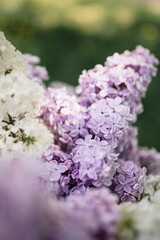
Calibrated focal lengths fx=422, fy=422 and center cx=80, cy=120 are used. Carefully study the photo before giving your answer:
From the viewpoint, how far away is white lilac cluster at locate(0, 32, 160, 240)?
0.90 m

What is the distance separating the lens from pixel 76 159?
4.35ft

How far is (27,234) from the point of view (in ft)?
2.84

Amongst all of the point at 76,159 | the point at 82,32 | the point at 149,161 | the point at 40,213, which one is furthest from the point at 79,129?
the point at 82,32

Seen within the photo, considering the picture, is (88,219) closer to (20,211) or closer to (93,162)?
(20,211)

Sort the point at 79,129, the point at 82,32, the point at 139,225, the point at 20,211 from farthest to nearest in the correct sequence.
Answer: the point at 82,32 → the point at 79,129 → the point at 139,225 → the point at 20,211

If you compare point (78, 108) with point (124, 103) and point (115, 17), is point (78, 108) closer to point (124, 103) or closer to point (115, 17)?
point (124, 103)

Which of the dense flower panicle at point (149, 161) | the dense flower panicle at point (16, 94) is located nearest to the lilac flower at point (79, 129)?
the dense flower panicle at point (16, 94)

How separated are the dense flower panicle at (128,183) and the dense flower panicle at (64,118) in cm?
19

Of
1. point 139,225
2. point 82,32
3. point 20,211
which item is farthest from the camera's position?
point 82,32

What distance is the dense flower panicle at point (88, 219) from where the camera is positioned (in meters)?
0.91

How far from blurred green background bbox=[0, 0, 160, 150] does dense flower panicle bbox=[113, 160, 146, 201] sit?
1.81m

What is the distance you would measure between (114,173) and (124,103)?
0.95 feet

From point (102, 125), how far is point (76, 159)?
6.2 inches

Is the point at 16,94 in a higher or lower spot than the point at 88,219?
higher
